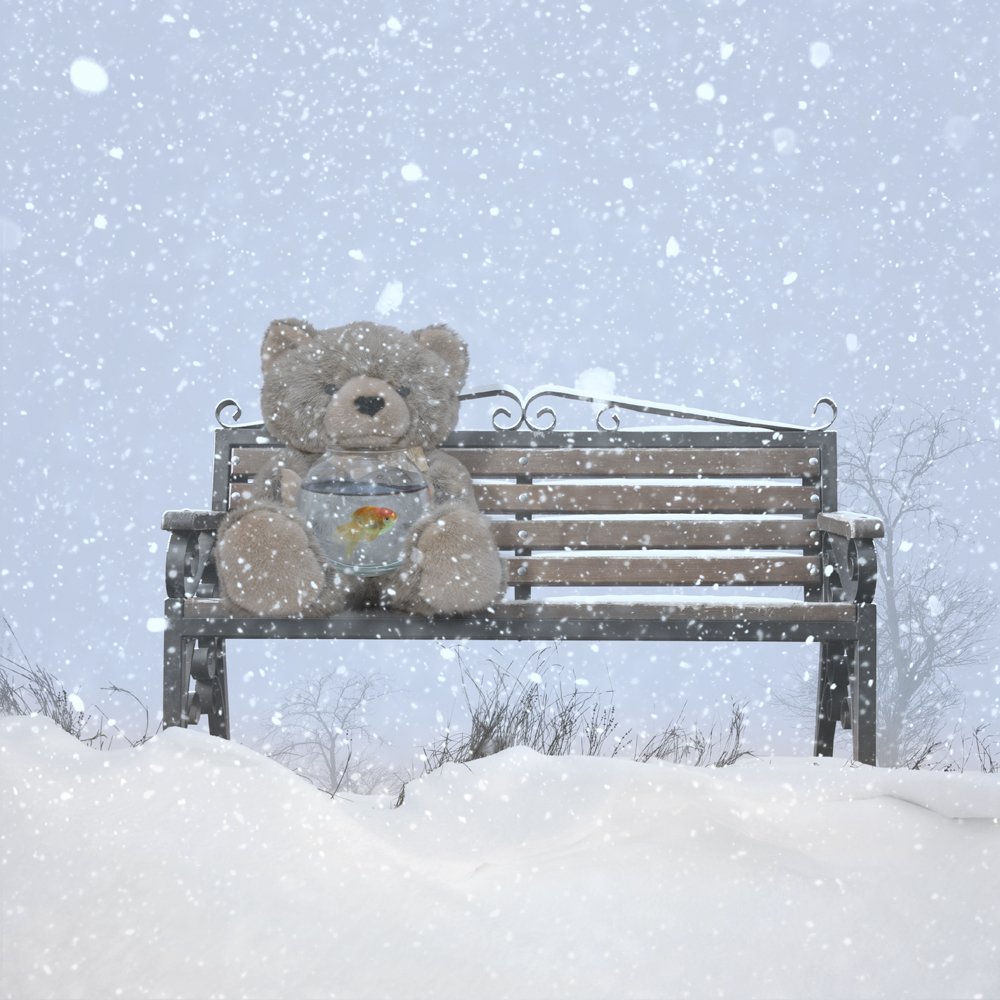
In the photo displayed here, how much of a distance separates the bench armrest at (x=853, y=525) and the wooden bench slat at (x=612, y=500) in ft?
0.75

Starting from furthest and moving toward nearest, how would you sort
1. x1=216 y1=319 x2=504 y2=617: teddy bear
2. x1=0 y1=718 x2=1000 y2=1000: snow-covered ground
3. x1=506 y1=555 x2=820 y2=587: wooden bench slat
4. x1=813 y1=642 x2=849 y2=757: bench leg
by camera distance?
1. x1=506 y1=555 x2=820 y2=587: wooden bench slat
2. x1=813 y1=642 x2=849 y2=757: bench leg
3. x1=216 y1=319 x2=504 y2=617: teddy bear
4. x1=0 y1=718 x2=1000 y2=1000: snow-covered ground

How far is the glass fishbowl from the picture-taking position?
2.94 m

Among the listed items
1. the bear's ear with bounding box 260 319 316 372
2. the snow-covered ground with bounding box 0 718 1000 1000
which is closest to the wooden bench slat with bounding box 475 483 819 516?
the bear's ear with bounding box 260 319 316 372

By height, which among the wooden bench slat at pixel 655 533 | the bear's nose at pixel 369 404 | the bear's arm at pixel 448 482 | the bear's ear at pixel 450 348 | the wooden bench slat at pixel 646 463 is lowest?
the wooden bench slat at pixel 655 533

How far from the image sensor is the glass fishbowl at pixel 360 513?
9.64 ft

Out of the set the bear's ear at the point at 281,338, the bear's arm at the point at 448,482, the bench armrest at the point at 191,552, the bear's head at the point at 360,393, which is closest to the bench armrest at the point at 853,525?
the bear's arm at the point at 448,482

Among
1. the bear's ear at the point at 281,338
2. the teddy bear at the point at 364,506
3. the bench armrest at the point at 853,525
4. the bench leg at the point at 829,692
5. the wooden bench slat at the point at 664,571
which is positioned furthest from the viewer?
the wooden bench slat at the point at 664,571

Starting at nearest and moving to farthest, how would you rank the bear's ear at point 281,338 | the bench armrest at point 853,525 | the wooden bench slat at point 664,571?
the bench armrest at point 853,525 < the bear's ear at point 281,338 < the wooden bench slat at point 664,571

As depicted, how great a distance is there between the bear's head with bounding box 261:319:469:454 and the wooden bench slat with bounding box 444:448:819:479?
32 cm

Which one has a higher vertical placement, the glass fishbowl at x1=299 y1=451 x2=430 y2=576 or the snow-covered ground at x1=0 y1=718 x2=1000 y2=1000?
the glass fishbowl at x1=299 y1=451 x2=430 y2=576

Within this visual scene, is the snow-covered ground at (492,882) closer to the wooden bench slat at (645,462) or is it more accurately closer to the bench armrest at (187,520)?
the bench armrest at (187,520)

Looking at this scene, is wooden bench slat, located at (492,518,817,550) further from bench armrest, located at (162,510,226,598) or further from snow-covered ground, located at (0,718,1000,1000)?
snow-covered ground, located at (0,718,1000,1000)

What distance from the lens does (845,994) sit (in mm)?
1434

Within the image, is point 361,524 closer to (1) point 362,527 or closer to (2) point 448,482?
(1) point 362,527
